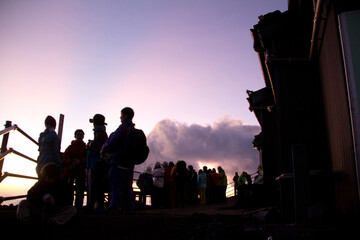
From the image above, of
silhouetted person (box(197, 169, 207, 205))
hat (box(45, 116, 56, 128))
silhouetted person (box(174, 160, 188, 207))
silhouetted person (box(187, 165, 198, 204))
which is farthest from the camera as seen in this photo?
silhouetted person (box(197, 169, 207, 205))

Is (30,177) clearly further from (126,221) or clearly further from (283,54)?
(283,54)

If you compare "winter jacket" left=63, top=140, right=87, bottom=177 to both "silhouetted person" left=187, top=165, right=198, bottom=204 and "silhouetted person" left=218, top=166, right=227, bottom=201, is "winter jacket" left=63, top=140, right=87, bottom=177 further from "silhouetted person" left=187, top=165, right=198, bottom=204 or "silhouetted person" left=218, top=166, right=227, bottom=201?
"silhouetted person" left=218, top=166, right=227, bottom=201

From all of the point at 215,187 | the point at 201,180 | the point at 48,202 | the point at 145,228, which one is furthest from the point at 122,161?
the point at 215,187

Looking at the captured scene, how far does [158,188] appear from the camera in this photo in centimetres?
1164

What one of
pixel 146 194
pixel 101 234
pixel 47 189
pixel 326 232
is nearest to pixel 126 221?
pixel 101 234

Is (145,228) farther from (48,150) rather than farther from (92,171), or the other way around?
(48,150)

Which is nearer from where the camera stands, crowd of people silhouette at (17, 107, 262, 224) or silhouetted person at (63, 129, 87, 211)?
crowd of people silhouette at (17, 107, 262, 224)

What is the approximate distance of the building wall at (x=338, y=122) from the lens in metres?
4.53

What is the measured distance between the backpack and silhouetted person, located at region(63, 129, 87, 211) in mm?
1897

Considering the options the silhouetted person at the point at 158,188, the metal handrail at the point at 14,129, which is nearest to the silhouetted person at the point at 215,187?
the silhouetted person at the point at 158,188

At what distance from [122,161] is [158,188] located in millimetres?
6273

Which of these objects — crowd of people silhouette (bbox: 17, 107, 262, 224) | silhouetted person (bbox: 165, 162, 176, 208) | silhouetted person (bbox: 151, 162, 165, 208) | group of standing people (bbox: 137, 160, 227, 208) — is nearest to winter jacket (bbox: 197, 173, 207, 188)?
group of standing people (bbox: 137, 160, 227, 208)

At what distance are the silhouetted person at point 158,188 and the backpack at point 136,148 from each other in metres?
6.03

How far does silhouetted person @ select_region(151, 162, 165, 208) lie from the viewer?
38.1 ft
